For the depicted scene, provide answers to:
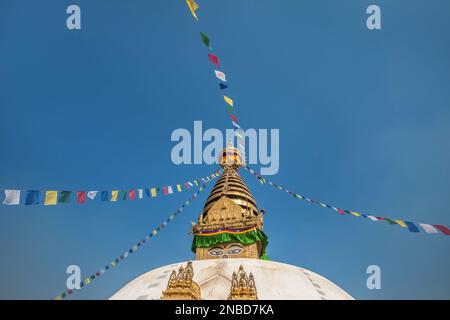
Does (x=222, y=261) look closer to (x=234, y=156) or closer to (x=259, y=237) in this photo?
(x=259, y=237)

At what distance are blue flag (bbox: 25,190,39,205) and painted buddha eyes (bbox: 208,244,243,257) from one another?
11.5 meters

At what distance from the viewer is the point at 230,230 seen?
63.2 feet

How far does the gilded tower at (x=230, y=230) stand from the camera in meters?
18.6

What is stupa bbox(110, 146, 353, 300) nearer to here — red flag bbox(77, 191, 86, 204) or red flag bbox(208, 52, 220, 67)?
red flag bbox(77, 191, 86, 204)

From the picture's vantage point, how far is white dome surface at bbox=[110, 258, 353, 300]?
1039cm

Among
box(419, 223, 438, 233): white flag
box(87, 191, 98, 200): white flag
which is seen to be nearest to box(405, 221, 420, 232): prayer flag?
box(419, 223, 438, 233): white flag

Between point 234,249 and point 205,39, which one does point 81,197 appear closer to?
point 205,39

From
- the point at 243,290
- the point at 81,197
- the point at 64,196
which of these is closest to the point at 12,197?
the point at 64,196

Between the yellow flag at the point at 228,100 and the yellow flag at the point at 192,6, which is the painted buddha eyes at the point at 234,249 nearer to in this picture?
the yellow flag at the point at 228,100

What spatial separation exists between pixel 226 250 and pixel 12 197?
12.1 meters

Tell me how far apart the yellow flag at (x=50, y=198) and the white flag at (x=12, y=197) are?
0.70 meters
